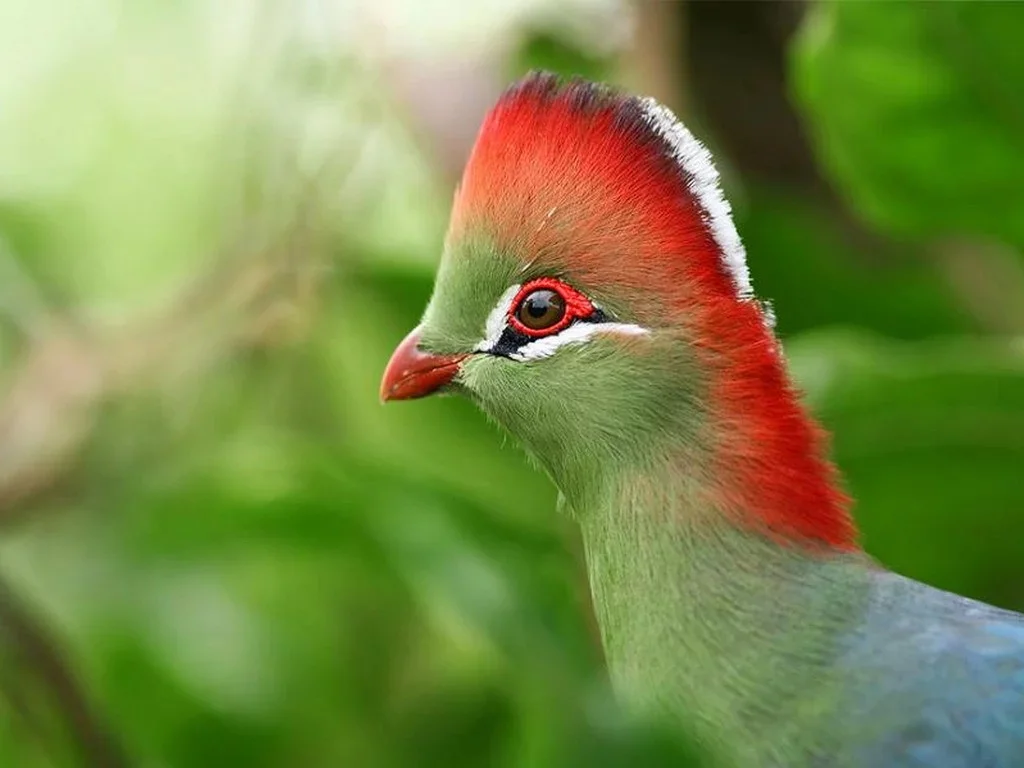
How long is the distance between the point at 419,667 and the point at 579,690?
97 cm

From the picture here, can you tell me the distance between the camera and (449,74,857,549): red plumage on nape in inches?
40.6

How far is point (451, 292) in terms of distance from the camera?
111 centimetres

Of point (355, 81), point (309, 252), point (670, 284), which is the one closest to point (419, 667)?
point (309, 252)

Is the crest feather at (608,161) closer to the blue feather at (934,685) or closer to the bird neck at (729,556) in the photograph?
the bird neck at (729,556)

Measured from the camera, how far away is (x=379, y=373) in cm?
188

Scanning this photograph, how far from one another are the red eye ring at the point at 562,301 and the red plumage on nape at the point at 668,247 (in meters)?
0.01

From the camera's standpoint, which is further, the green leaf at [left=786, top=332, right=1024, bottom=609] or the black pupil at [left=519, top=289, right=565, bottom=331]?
the green leaf at [left=786, top=332, right=1024, bottom=609]

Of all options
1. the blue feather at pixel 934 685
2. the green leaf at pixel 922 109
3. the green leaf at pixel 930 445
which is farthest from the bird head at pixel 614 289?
the green leaf at pixel 922 109

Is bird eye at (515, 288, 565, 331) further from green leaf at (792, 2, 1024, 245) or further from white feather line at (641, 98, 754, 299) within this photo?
green leaf at (792, 2, 1024, 245)

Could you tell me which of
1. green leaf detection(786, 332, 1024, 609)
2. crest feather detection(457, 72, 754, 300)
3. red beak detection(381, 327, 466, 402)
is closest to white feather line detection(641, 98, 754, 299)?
crest feather detection(457, 72, 754, 300)

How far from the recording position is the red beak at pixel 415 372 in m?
1.13

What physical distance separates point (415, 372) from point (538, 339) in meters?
0.11

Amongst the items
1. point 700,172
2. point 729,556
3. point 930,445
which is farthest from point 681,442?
point 930,445

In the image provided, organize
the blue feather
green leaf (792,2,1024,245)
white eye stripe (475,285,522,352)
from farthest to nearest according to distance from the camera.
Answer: green leaf (792,2,1024,245)
white eye stripe (475,285,522,352)
the blue feather
